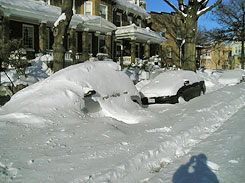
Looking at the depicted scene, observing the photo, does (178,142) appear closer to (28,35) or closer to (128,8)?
(28,35)

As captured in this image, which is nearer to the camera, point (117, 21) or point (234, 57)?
point (117, 21)

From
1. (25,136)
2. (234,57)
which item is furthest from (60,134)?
(234,57)

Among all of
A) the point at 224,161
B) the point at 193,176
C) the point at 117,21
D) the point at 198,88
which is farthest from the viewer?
the point at 117,21

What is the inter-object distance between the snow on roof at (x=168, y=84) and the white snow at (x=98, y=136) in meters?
1.90

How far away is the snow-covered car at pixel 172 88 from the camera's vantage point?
7332mm

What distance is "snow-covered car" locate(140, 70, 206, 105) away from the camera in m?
7.33

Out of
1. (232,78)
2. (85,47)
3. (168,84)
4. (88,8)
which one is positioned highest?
(88,8)

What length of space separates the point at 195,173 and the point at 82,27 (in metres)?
18.1

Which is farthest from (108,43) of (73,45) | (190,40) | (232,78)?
(232,78)

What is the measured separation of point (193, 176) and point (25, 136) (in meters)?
2.48

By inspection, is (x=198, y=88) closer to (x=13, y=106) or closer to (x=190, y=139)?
(x=190, y=139)

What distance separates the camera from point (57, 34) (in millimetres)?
8062

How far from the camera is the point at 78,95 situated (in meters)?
4.13

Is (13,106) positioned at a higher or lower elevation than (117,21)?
lower
